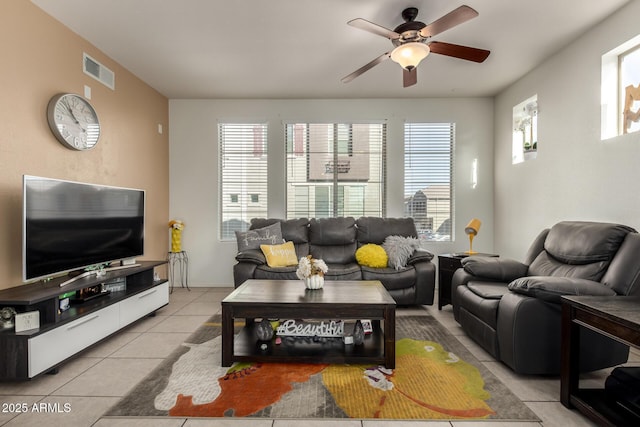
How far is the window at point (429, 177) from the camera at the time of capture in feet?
16.8

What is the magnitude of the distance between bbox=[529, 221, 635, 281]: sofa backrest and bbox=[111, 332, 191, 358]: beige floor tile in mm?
3136

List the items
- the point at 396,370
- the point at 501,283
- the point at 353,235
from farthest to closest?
1. the point at 353,235
2. the point at 501,283
3. the point at 396,370

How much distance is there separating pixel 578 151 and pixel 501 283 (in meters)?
1.55

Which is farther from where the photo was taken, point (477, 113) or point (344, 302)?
point (477, 113)

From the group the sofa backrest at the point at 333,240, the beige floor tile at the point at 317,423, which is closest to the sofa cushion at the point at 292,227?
the sofa backrest at the point at 333,240

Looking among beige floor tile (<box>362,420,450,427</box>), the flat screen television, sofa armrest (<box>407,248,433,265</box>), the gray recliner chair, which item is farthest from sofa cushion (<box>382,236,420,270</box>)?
the flat screen television

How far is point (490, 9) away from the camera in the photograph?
2771mm

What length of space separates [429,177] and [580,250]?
271 centimetres

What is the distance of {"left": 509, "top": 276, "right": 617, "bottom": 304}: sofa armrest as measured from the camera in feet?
7.06

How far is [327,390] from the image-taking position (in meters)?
2.13

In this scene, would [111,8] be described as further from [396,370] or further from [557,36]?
[557,36]

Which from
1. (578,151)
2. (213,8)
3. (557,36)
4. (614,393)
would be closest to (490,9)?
(557,36)

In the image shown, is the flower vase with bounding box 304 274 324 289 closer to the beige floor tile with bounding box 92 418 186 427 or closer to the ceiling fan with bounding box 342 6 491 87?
the beige floor tile with bounding box 92 418 186 427

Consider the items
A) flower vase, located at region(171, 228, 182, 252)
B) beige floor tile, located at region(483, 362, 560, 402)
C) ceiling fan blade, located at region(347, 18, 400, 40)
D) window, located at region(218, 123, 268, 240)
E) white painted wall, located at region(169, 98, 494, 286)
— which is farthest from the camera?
window, located at region(218, 123, 268, 240)
